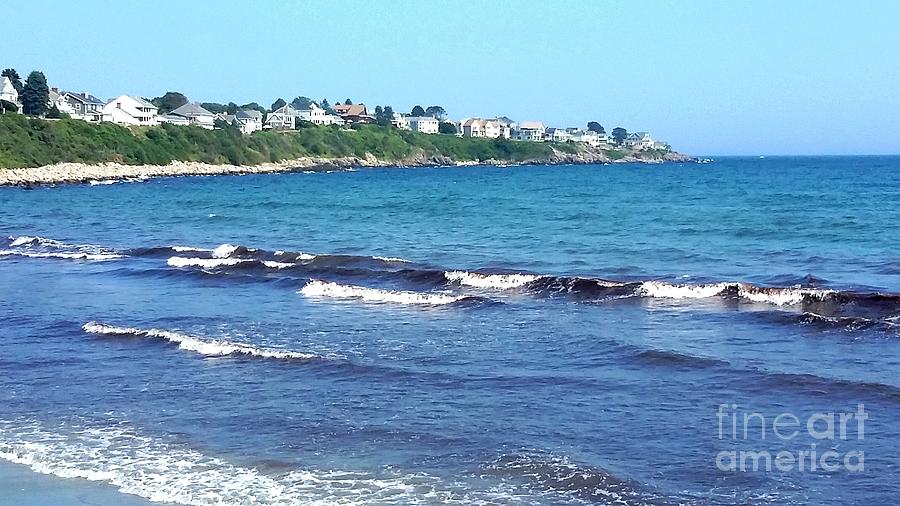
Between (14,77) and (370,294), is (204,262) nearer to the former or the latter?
(370,294)

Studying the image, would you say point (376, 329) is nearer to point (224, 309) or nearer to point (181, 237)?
point (224, 309)

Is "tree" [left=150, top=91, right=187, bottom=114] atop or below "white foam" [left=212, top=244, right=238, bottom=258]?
atop

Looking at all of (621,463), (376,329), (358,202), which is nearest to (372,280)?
(376,329)

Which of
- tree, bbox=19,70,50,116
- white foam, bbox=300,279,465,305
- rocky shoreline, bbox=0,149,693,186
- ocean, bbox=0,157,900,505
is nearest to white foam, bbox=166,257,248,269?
ocean, bbox=0,157,900,505

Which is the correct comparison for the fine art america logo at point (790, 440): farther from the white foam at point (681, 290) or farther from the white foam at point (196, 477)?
the white foam at point (681, 290)

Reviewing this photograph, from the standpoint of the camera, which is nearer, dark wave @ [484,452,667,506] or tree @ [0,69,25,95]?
dark wave @ [484,452,667,506]

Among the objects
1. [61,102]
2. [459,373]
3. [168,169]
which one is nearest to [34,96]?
[61,102]

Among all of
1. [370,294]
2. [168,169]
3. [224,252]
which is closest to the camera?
[370,294]

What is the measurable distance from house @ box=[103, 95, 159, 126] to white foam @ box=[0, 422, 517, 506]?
418 ft

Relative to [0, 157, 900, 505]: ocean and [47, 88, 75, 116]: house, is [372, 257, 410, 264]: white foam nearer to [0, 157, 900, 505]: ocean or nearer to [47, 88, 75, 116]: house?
[0, 157, 900, 505]: ocean

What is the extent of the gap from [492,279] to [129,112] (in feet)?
396

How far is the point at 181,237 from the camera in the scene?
4244cm

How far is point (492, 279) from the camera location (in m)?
26.6

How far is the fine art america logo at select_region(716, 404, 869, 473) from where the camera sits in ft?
36.9
